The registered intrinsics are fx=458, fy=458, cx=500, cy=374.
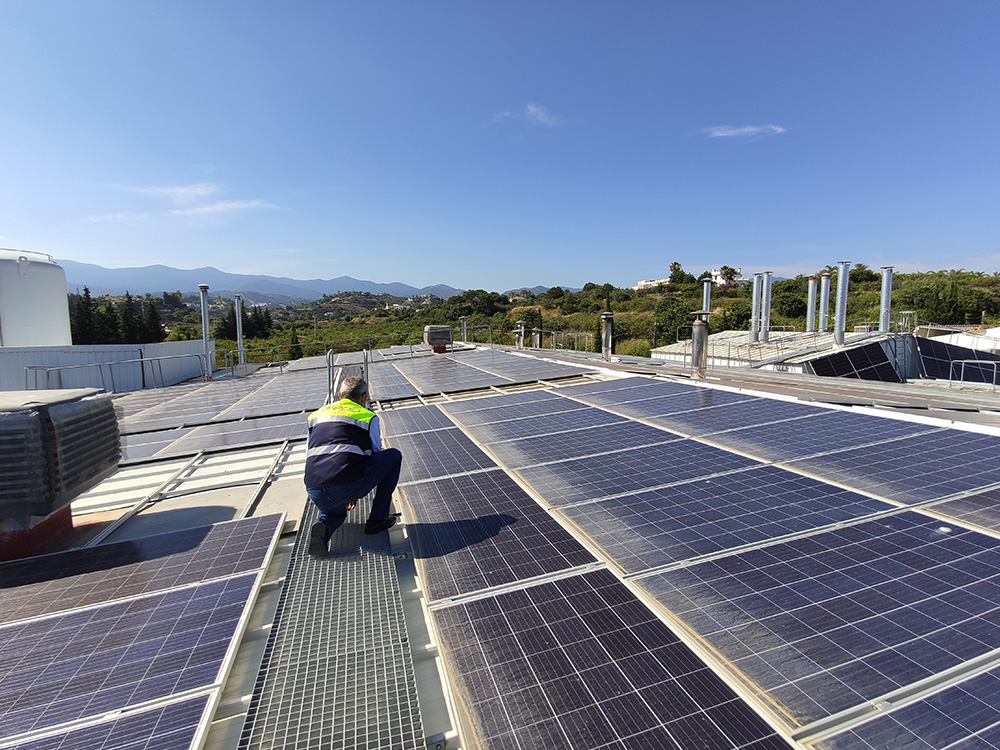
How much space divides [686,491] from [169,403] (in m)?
14.1

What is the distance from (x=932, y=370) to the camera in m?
28.0

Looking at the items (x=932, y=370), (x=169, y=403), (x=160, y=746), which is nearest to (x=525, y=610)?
(x=160, y=746)

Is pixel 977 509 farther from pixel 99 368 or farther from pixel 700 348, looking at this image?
pixel 99 368

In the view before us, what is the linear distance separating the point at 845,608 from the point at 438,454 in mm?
4643

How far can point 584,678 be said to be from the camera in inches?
97.7

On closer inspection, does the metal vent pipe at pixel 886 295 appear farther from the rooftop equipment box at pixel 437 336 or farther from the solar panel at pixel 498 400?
the solar panel at pixel 498 400

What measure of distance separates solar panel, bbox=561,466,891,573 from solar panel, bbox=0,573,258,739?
2.80 metres

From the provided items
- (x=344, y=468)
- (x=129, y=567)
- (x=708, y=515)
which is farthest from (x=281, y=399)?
(x=708, y=515)

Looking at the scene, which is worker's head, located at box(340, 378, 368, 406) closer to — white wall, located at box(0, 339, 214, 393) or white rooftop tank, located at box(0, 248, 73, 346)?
white wall, located at box(0, 339, 214, 393)

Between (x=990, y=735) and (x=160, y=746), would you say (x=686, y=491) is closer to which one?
(x=990, y=735)

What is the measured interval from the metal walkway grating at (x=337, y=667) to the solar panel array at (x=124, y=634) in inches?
11.8

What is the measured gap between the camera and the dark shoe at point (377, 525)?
4.36 metres

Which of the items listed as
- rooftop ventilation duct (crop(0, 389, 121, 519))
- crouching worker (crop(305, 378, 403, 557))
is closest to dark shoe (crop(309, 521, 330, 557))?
crouching worker (crop(305, 378, 403, 557))

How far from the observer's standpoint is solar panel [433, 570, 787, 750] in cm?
213
